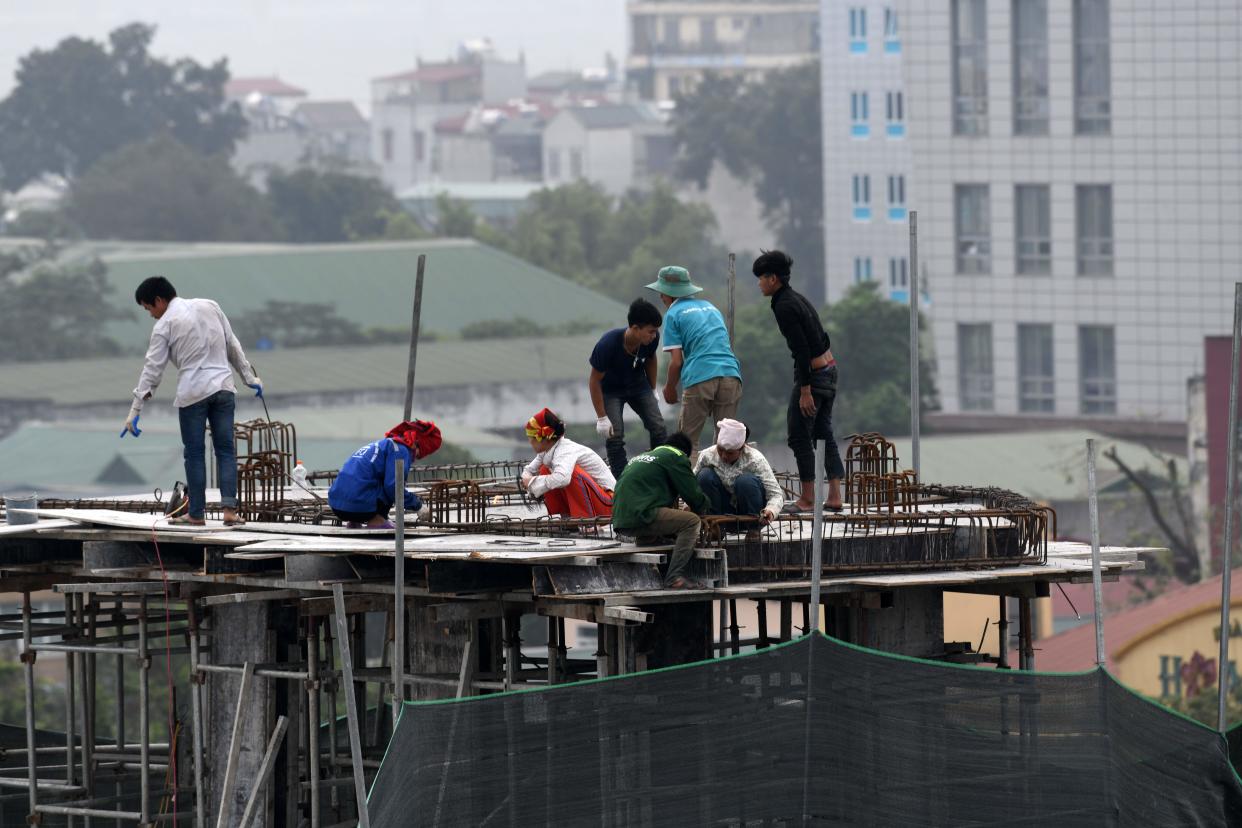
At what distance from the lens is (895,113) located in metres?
130

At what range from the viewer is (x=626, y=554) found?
17984mm

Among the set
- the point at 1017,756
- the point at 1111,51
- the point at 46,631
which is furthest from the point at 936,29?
the point at 1017,756

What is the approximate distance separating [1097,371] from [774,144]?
65.3 meters

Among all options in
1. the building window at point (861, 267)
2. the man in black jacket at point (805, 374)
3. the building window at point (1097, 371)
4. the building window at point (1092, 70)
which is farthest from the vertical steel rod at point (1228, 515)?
the building window at point (861, 267)

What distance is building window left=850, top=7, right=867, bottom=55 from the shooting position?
132 m

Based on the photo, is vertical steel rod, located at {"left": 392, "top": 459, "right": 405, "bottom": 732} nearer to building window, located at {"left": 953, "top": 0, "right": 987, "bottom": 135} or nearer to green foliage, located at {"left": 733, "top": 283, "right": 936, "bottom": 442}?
green foliage, located at {"left": 733, "top": 283, "right": 936, "bottom": 442}

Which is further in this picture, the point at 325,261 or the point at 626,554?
the point at 325,261

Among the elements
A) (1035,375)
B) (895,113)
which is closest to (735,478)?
(1035,375)

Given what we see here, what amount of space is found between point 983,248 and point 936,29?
23.6 feet

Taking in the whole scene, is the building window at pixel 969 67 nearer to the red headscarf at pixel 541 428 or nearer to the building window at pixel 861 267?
the building window at pixel 861 267

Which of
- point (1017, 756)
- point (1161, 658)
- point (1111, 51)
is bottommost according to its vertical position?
point (1161, 658)

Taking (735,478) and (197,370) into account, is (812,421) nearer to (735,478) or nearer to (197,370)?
(735,478)

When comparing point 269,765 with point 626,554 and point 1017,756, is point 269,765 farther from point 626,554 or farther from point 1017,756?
point 1017,756

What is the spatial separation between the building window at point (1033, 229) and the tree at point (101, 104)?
283 ft
